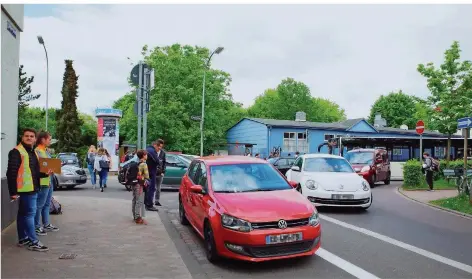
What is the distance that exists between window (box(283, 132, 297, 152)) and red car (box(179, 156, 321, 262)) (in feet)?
110

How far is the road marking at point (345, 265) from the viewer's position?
549 centimetres

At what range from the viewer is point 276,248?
5.65 m

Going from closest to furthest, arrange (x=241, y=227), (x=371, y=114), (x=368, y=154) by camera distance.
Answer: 1. (x=241, y=227)
2. (x=368, y=154)
3. (x=371, y=114)

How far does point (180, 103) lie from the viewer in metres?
35.3

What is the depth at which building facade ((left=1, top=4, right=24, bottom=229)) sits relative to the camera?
26.5ft

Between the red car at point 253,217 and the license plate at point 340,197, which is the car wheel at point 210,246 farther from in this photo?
the license plate at point 340,197

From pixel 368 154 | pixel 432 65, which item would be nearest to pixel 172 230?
pixel 368 154

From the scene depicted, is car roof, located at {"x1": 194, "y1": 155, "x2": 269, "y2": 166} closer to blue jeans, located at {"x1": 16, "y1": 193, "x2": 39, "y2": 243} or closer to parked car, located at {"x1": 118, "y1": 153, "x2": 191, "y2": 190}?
blue jeans, located at {"x1": 16, "y1": 193, "x2": 39, "y2": 243}

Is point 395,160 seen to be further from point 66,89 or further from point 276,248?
point 66,89

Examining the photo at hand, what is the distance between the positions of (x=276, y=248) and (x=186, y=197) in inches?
131

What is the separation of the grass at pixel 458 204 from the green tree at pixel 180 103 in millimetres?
25213

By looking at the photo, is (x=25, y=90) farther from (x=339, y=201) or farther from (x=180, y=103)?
(x=339, y=201)

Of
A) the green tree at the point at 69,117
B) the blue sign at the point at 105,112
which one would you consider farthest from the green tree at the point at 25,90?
the blue sign at the point at 105,112

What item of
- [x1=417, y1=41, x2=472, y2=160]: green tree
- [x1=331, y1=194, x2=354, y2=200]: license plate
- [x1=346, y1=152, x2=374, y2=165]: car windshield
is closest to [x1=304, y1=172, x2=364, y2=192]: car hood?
[x1=331, y1=194, x2=354, y2=200]: license plate
